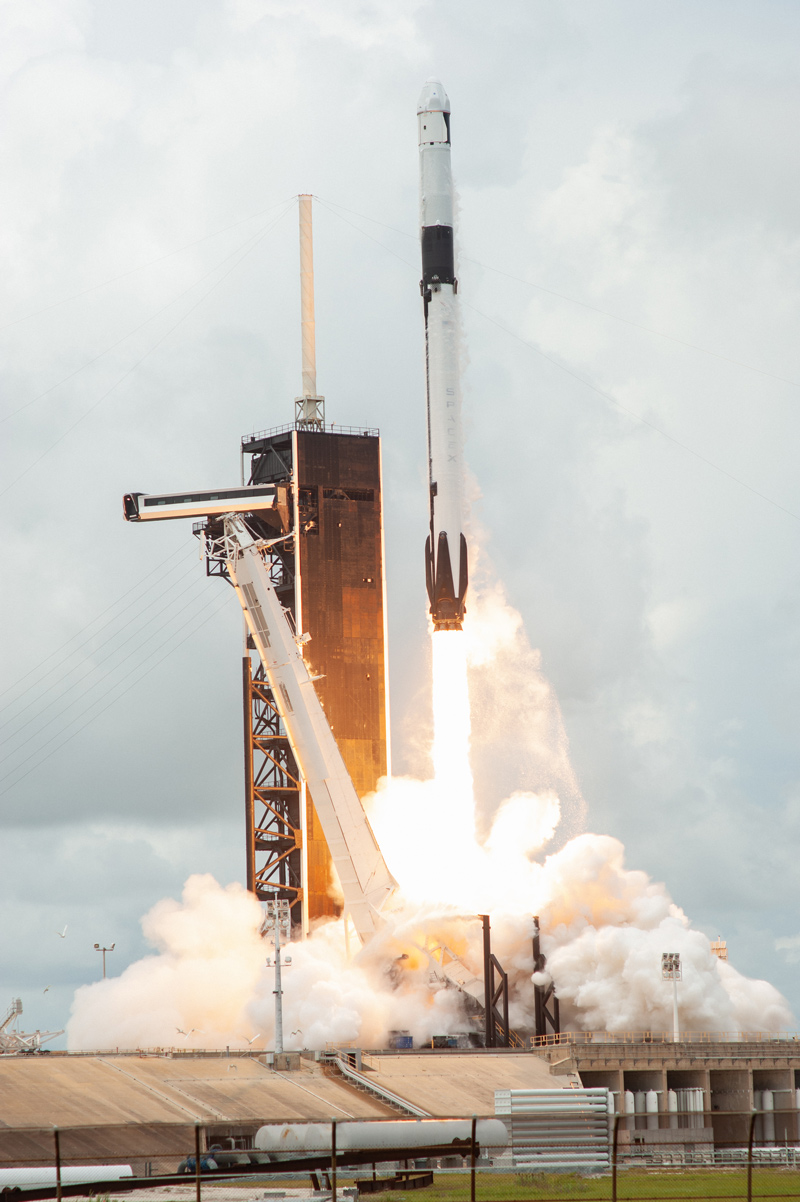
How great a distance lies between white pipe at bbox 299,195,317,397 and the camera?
9719 cm

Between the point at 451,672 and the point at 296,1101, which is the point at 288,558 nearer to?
the point at 451,672

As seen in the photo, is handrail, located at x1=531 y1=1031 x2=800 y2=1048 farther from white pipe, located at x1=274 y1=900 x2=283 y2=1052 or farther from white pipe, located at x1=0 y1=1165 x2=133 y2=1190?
white pipe, located at x1=0 y1=1165 x2=133 y2=1190

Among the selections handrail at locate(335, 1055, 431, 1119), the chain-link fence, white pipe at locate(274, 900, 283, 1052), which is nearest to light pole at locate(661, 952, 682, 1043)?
the chain-link fence

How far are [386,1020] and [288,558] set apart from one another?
3030 cm

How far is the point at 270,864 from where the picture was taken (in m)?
91.0

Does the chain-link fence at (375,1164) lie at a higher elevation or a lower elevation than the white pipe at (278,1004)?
lower

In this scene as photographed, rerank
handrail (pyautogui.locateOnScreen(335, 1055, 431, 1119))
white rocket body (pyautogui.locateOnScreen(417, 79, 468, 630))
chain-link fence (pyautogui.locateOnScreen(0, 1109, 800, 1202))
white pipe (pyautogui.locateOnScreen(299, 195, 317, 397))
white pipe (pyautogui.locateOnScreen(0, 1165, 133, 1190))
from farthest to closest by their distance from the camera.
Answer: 1. white pipe (pyautogui.locateOnScreen(299, 195, 317, 397))
2. white rocket body (pyautogui.locateOnScreen(417, 79, 468, 630))
3. handrail (pyautogui.locateOnScreen(335, 1055, 431, 1119))
4. white pipe (pyautogui.locateOnScreen(0, 1165, 133, 1190))
5. chain-link fence (pyautogui.locateOnScreen(0, 1109, 800, 1202))

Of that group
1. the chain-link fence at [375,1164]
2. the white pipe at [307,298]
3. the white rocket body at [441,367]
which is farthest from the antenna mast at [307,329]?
the chain-link fence at [375,1164]

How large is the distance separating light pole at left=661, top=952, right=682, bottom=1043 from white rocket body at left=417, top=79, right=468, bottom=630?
17015mm

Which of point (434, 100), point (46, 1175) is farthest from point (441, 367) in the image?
point (46, 1175)

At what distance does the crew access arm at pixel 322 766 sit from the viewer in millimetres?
75375

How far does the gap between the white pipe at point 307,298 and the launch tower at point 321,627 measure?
3237 mm

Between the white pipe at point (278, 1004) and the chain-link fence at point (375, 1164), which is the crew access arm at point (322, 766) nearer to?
the white pipe at point (278, 1004)

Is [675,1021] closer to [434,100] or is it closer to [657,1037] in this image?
[657,1037]
